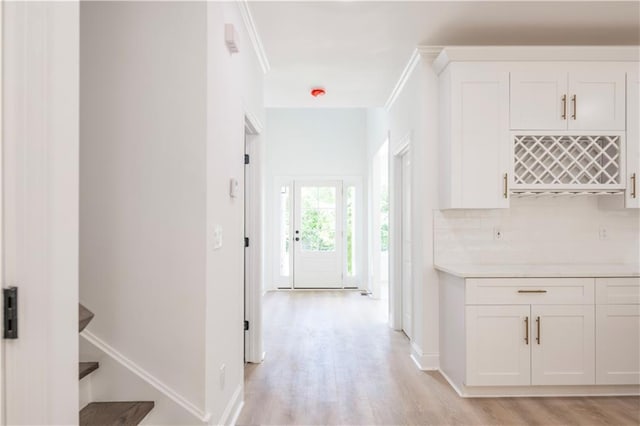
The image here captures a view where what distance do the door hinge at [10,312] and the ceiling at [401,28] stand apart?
7.65ft

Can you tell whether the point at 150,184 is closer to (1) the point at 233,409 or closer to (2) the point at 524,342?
(1) the point at 233,409

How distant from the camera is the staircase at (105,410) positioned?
1.76 m

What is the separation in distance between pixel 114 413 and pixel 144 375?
188 mm

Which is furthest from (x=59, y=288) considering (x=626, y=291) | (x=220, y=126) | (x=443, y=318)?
(x=626, y=291)

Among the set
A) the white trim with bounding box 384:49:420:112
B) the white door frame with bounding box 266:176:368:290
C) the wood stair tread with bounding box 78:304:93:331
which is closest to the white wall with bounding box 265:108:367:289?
the white door frame with bounding box 266:176:368:290

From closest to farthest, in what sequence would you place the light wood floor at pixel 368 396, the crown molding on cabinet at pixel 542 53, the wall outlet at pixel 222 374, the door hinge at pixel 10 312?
the door hinge at pixel 10 312, the wall outlet at pixel 222 374, the light wood floor at pixel 368 396, the crown molding on cabinet at pixel 542 53

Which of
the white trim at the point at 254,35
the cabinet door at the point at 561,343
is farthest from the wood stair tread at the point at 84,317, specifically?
the cabinet door at the point at 561,343

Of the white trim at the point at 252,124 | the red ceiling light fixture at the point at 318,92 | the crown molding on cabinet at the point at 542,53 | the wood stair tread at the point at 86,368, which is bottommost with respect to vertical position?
the wood stair tread at the point at 86,368

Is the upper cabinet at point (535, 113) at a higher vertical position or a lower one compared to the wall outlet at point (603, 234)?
higher

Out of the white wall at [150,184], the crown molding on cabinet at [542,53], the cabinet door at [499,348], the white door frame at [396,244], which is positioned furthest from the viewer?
the white door frame at [396,244]

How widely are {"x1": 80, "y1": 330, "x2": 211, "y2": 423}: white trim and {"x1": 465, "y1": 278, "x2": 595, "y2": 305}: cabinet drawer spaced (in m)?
1.83

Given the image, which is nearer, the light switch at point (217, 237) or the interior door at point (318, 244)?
the light switch at point (217, 237)

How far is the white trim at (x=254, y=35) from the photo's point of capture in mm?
2676

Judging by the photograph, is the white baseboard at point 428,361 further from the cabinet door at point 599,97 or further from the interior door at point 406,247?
the cabinet door at point 599,97
